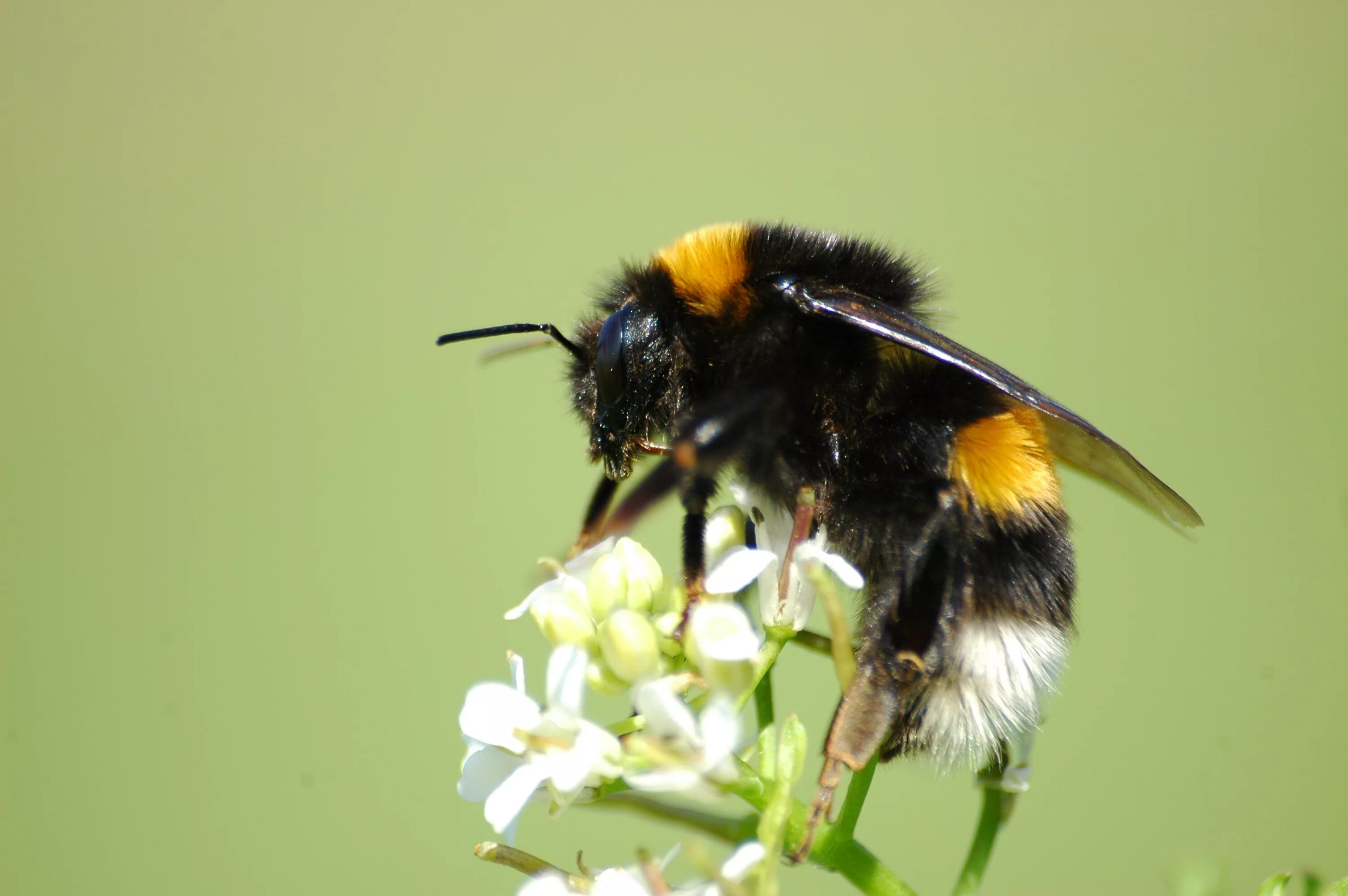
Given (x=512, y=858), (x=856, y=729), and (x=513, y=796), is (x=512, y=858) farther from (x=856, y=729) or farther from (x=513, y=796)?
(x=856, y=729)

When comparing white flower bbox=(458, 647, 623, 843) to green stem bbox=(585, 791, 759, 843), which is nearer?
white flower bbox=(458, 647, 623, 843)

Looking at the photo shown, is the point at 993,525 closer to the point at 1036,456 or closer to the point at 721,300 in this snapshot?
the point at 1036,456

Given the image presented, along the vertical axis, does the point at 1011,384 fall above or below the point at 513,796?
above

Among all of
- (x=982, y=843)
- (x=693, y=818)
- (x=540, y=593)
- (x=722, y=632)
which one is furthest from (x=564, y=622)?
(x=982, y=843)

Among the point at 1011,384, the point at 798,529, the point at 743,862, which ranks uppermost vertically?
the point at 1011,384

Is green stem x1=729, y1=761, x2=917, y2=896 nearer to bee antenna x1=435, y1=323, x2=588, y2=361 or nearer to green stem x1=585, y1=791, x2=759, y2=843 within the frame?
green stem x1=585, y1=791, x2=759, y2=843

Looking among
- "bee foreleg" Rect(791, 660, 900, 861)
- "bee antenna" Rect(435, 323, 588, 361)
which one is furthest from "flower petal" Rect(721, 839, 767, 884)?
"bee antenna" Rect(435, 323, 588, 361)
